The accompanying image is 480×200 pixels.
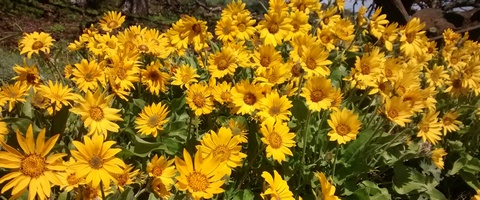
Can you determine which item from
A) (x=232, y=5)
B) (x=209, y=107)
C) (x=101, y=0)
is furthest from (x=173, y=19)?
(x=209, y=107)

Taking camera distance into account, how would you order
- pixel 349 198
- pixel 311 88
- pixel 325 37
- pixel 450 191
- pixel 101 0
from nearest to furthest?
pixel 311 88 < pixel 349 198 < pixel 325 37 < pixel 450 191 < pixel 101 0

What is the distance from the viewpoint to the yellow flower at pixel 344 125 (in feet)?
7.06

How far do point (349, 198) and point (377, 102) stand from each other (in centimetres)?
49

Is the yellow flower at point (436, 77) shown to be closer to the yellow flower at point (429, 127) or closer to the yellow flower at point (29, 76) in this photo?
Result: the yellow flower at point (429, 127)

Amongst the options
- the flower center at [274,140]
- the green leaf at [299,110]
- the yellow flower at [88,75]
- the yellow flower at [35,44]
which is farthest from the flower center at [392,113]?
the yellow flower at [35,44]

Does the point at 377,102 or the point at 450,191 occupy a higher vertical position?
the point at 377,102

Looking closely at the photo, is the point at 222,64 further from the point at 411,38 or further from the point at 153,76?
the point at 411,38

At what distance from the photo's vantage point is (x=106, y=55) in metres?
2.58

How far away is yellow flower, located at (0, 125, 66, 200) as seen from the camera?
4.36 feet

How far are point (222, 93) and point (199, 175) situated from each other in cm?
77

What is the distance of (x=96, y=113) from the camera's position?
1.84 meters

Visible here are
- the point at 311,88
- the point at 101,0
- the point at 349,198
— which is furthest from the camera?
the point at 101,0

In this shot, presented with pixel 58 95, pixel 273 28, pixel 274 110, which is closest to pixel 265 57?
pixel 273 28

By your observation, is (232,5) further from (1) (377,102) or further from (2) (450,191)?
(2) (450,191)
